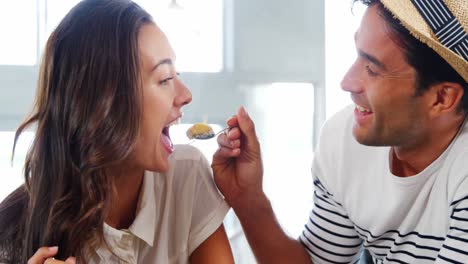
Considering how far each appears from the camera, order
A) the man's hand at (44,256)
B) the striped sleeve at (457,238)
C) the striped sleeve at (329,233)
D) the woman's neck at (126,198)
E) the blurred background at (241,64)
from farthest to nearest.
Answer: the blurred background at (241,64), the striped sleeve at (329,233), the woman's neck at (126,198), the striped sleeve at (457,238), the man's hand at (44,256)

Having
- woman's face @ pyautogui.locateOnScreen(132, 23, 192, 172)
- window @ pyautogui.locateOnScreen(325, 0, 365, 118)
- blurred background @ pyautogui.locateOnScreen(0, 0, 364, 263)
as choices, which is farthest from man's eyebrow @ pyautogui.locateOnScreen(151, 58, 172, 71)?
window @ pyautogui.locateOnScreen(325, 0, 365, 118)

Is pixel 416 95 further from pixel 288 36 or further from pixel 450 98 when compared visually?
pixel 288 36

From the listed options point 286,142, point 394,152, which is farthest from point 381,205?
point 286,142

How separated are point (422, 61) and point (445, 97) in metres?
0.08

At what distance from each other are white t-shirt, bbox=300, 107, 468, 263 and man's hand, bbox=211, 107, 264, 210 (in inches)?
6.2

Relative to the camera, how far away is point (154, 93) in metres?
0.93

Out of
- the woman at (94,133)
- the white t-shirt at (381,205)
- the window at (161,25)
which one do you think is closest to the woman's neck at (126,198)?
the woman at (94,133)

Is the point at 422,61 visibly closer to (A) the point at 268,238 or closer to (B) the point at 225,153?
(B) the point at 225,153

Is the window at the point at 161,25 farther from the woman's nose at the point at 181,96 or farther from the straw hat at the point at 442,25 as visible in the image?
the straw hat at the point at 442,25

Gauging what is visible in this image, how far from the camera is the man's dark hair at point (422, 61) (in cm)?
91

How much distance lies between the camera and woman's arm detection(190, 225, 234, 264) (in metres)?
1.04

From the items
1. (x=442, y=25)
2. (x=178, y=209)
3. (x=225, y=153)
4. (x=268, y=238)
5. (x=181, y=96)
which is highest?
(x=442, y=25)

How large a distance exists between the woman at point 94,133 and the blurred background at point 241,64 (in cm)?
78

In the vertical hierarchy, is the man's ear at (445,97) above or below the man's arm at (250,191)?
above
